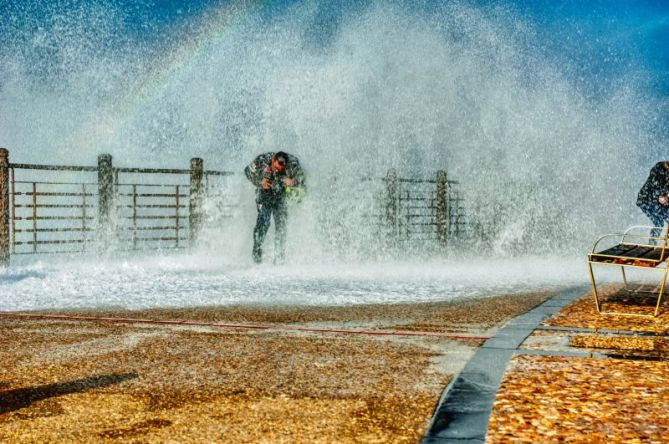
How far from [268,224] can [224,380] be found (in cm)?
783

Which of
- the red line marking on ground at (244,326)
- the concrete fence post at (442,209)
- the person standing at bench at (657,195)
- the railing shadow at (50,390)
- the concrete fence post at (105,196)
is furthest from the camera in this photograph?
the concrete fence post at (442,209)

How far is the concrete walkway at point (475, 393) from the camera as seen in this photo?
2719 mm

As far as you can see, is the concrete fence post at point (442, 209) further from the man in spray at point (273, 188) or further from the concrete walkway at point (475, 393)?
the concrete walkway at point (475, 393)

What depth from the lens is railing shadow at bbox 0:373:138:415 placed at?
128 inches

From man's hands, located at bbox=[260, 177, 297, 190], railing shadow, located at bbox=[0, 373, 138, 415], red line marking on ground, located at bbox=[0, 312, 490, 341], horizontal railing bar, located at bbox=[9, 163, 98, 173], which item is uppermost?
horizontal railing bar, located at bbox=[9, 163, 98, 173]

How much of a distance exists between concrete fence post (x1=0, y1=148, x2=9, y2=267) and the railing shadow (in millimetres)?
8629

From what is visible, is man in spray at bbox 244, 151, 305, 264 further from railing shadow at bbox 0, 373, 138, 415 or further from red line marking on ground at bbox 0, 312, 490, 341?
railing shadow at bbox 0, 373, 138, 415

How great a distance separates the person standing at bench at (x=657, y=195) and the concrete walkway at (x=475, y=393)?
5.78 meters

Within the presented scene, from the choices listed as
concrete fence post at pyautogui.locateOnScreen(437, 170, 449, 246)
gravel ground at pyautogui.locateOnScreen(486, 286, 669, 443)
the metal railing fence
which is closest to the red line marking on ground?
gravel ground at pyautogui.locateOnScreen(486, 286, 669, 443)

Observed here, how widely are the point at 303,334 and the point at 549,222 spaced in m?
18.4

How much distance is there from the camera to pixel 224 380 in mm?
3674

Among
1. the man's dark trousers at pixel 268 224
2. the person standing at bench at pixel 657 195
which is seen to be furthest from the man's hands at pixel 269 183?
the person standing at bench at pixel 657 195

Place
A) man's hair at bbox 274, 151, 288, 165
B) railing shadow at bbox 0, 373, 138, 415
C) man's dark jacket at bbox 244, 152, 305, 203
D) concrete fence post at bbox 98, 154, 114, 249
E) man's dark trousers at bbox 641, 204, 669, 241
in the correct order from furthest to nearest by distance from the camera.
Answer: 1. concrete fence post at bbox 98, 154, 114, 249
2. man's dark jacket at bbox 244, 152, 305, 203
3. man's hair at bbox 274, 151, 288, 165
4. man's dark trousers at bbox 641, 204, 669, 241
5. railing shadow at bbox 0, 373, 138, 415

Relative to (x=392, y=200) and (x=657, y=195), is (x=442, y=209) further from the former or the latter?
(x=657, y=195)
